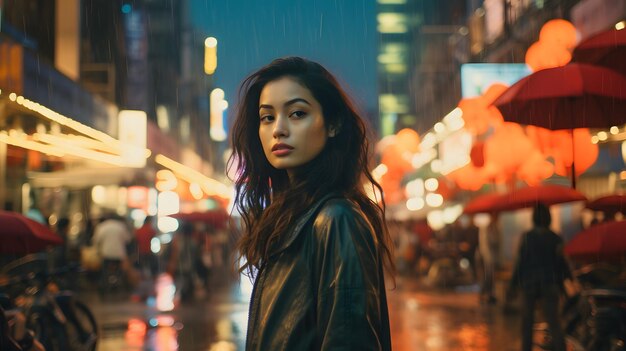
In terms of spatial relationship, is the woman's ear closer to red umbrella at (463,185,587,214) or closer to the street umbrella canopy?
the street umbrella canopy

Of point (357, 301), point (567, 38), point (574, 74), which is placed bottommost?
point (357, 301)

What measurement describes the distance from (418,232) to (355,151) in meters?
27.6

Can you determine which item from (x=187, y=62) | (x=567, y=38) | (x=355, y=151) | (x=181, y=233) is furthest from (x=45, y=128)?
(x=187, y=62)

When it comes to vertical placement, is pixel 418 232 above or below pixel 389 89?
below

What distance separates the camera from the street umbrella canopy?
875 centimetres

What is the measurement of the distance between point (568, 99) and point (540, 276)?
76.1 inches

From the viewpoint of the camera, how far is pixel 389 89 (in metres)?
136

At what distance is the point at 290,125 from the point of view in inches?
111

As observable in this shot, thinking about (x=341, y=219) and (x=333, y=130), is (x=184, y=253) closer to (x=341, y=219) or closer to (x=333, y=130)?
(x=333, y=130)

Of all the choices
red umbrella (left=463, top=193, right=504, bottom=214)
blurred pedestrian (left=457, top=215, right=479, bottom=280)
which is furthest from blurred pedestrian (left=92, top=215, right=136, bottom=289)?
blurred pedestrian (left=457, top=215, right=479, bottom=280)

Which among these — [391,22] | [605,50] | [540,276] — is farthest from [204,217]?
[391,22]

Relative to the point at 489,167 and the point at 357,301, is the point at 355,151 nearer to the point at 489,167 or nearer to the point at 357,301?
the point at 357,301

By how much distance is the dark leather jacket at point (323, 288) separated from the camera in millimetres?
2371

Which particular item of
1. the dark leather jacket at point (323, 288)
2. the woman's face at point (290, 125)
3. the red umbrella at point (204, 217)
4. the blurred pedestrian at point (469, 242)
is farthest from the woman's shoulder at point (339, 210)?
the red umbrella at point (204, 217)
